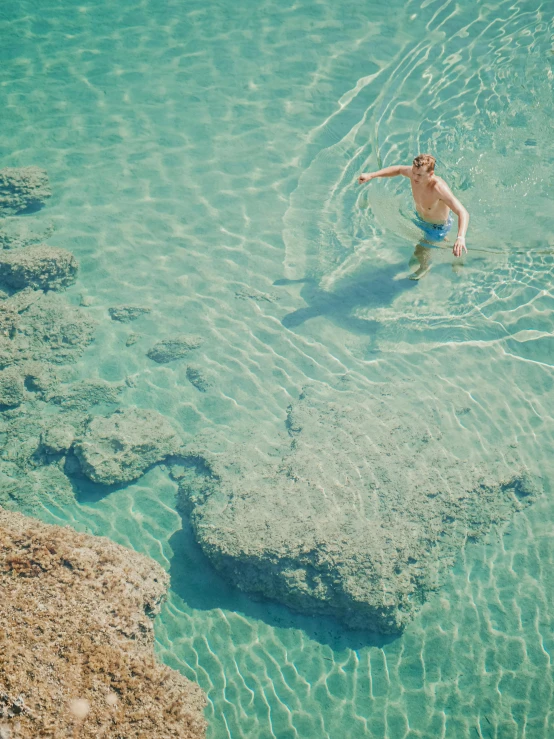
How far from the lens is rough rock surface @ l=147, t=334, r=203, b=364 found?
22.2 feet

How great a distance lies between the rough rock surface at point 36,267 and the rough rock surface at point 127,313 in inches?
38.6

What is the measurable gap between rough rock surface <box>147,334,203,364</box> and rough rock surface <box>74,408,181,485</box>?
0.95m

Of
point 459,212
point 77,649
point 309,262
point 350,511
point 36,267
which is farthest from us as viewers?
point 309,262

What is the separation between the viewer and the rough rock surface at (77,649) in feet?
10.3

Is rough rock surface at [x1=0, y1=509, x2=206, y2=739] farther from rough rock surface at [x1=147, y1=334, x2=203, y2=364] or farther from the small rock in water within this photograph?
rough rock surface at [x1=147, y1=334, x2=203, y2=364]

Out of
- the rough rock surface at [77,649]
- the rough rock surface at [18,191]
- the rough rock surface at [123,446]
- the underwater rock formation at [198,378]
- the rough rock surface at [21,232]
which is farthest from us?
the rough rock surface at [18,191]

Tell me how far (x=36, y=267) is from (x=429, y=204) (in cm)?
524

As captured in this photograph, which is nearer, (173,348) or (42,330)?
(173,348)

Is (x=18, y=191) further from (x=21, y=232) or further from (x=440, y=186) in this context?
(x=440, y=186)

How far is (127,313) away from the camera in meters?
7.16

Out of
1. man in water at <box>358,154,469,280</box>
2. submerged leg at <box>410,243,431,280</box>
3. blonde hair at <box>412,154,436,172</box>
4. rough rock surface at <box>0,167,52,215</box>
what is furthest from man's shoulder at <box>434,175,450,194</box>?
rough rock surface at <box>0,167,52,215</box>

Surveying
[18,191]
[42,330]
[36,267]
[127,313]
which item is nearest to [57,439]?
[42,330]

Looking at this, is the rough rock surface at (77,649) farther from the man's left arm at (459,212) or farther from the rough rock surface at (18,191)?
the rough rock surface at (18,191)

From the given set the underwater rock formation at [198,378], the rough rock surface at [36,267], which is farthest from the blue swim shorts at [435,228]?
the rough rock surface at [36,267]
